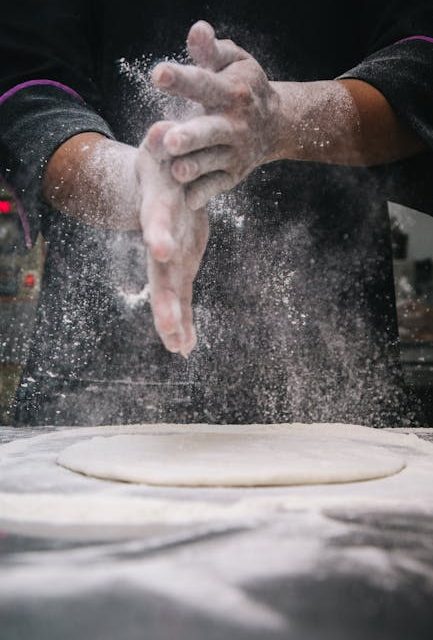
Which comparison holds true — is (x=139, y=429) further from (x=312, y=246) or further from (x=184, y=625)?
(x=184, y=625)

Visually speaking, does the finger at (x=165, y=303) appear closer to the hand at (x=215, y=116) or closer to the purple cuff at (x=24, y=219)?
the hand at (x=215, y=116)

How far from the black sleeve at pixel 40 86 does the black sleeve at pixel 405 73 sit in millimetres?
667

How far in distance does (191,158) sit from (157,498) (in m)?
0.53

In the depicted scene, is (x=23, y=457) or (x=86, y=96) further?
(x=86, y=96)

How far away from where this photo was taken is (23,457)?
118 centimetres

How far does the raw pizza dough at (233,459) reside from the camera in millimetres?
946

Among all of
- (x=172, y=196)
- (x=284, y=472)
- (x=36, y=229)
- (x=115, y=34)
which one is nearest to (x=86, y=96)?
(x=115, y=34)

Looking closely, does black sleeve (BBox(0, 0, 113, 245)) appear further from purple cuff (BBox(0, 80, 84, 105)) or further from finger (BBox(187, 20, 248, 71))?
finger (BBox(187, 20, 248, 71))

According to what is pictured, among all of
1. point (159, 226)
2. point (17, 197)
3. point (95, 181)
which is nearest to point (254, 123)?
point (159, 226)

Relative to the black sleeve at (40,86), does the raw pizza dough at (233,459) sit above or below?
below

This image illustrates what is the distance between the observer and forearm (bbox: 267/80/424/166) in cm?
140

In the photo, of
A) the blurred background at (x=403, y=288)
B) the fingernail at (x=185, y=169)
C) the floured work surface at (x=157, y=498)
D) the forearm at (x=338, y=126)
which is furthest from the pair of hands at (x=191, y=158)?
the blurred background at (x=403, y=288)

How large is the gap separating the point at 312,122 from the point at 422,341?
1.30m

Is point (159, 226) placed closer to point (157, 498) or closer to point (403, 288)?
point (157, 498)
